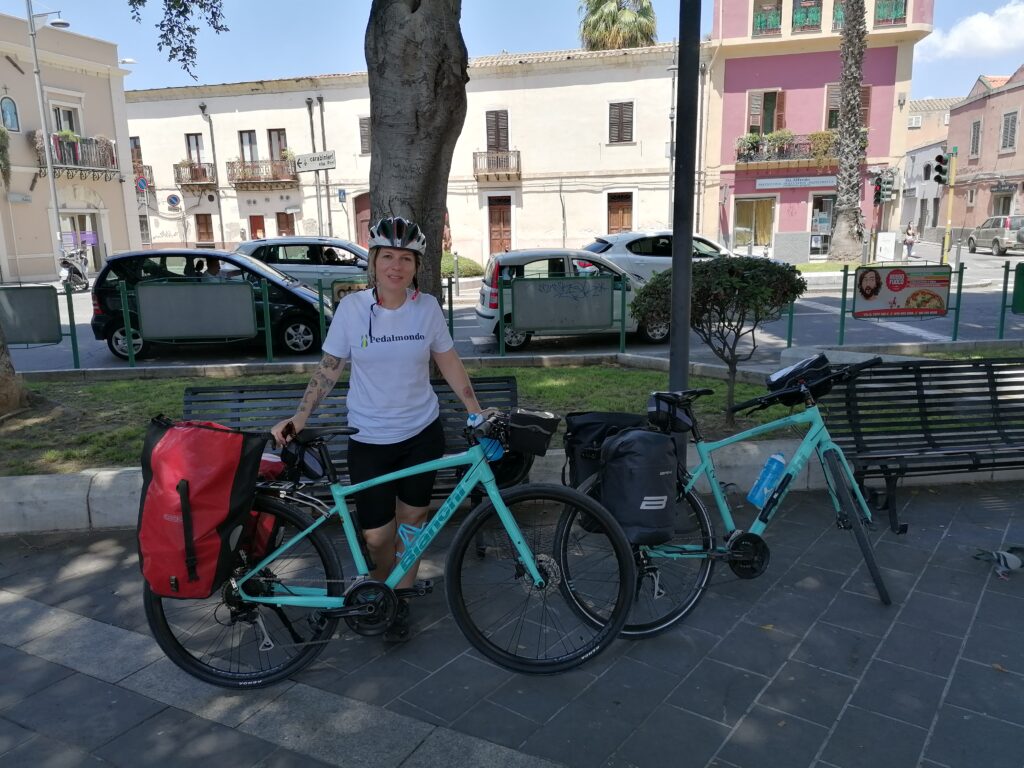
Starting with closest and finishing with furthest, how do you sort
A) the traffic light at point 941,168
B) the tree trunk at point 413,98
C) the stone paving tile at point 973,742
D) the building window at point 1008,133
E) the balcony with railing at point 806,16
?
the stone paving tile at point 973,742 → the tree trunk at point 413,98 → the traffic light at point 941,168 → the balcony with railing at point 806,16 → the building window at point 1008,133

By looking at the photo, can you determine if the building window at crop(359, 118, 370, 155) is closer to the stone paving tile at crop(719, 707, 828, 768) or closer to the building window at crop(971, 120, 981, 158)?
the stone paving tile at crop(719, 707, 828, 768)

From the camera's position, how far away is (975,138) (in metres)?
43.0

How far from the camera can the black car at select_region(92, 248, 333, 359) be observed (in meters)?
11.3

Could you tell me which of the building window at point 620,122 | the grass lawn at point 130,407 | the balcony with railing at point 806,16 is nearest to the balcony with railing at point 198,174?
the building window at point 620,122

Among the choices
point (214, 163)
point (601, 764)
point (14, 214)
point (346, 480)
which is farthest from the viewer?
point (214, 163)

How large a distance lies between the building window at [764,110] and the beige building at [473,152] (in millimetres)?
3586

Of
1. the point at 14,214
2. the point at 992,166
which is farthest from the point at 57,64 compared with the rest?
the point at 992,166

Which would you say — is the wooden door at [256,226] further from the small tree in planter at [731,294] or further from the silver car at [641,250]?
the small tree in planter at [731,294]

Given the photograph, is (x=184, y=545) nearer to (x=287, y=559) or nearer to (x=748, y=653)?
(x=287, y=559)

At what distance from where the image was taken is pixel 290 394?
459 centimetres

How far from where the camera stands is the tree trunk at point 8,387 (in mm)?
6230

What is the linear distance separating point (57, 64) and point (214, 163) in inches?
272

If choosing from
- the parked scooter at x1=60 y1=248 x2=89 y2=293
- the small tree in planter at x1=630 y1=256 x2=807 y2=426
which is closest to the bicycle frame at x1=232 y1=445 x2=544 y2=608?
the small tree in planter at x1=630 y1=256 x2=807 y2=426

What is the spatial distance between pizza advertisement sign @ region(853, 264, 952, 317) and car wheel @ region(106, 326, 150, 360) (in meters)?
9.90
